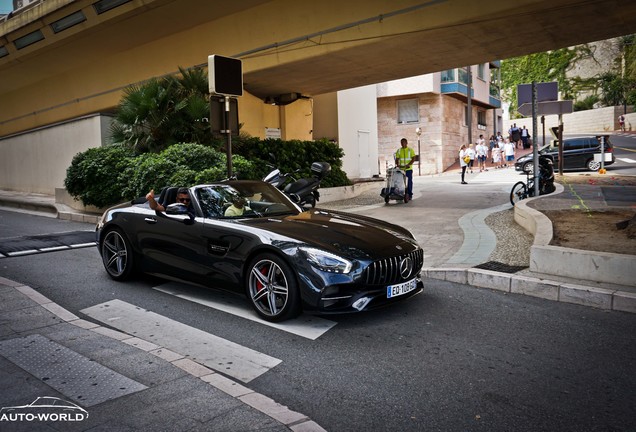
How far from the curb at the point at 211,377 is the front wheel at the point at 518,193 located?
10.8 metres

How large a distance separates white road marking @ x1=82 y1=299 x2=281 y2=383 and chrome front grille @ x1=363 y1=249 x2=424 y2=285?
1.21 meters

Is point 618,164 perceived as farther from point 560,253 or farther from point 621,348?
point 621,348

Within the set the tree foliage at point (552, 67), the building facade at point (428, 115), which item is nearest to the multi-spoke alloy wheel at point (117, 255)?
the building facade at point (428, 115)

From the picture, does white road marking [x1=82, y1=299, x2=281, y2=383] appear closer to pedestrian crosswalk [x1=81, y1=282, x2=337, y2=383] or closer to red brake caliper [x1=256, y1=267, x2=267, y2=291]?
pedestrian crosswalk [x1=81, y1=282, x2=337, y2=383]

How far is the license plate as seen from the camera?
515 cm

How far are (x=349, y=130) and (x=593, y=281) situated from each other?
1809cm

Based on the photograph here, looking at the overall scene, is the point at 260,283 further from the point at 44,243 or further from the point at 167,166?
the point at 167,166

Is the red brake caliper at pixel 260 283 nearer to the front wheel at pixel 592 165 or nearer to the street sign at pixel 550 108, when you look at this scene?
the street sign at pixel 550 108

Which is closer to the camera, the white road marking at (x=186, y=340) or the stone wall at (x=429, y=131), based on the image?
the white road marking at (x=186, y=340)

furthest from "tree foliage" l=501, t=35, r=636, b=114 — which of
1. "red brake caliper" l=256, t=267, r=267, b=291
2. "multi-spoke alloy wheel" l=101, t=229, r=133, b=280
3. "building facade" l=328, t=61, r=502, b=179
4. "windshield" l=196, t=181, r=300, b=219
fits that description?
"red brake caliper" l=256, t=267, r=267, b=291

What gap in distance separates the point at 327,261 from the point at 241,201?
5.60 ft

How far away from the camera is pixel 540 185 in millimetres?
13719

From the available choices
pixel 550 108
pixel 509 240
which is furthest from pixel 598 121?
pixel 509 240

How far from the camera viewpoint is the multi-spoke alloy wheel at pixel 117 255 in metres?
6.84
